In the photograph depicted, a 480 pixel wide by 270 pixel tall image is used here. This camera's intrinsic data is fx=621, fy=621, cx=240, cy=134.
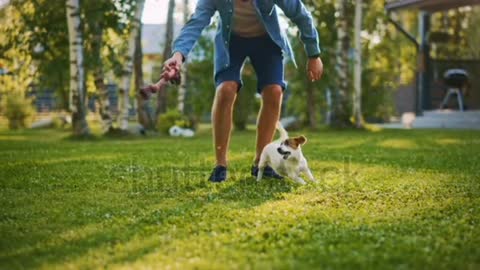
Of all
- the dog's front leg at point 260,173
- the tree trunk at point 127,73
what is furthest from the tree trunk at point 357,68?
the dog's front leg at point 260,173

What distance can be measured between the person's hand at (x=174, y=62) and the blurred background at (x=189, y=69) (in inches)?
346

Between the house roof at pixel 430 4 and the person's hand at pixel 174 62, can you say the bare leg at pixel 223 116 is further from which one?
the house roof at pixel 430 4

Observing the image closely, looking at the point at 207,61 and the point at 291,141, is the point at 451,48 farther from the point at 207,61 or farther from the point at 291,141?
the point at 291,141

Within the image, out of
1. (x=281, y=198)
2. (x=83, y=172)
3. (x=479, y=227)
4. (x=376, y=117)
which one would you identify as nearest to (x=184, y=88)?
(x=376, y=117)

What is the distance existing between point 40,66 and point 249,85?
17.9 feet

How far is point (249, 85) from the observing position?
1681cm

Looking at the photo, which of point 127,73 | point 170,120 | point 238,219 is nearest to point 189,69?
point 170,120

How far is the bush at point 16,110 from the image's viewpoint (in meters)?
19.5

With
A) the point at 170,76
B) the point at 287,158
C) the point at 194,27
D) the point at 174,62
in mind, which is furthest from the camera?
the point at 287,158

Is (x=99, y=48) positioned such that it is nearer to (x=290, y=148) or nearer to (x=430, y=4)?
(x=430, y=4)

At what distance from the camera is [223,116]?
4.80 meters

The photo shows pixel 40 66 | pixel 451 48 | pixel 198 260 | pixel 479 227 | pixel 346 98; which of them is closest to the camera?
pixel 198 260

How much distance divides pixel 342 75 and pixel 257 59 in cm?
992

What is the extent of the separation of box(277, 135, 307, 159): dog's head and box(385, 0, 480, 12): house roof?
1171cm
